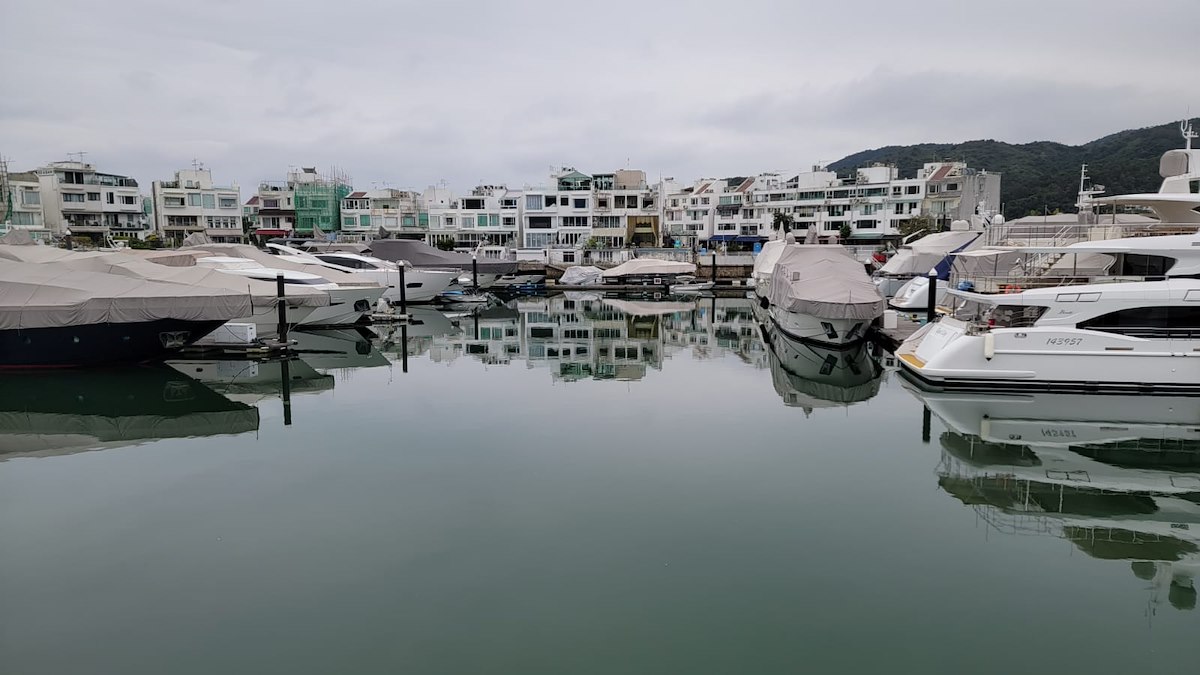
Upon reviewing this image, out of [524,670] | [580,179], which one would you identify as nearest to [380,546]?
[524,670]

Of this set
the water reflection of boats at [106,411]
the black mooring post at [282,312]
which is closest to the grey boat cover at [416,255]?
the black mooring post at [282,312]

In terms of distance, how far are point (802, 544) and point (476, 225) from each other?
231ft

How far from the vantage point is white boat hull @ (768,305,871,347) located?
27.4 meters

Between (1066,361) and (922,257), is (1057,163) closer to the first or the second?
(922,257)

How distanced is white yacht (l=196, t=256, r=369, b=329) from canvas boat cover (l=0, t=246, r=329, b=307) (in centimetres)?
214

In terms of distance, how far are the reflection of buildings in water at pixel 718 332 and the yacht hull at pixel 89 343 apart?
1737cm

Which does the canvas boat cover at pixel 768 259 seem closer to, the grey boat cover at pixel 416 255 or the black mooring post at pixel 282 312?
the grey boat cover at pixel 416 255

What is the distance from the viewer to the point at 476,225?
77.8 meters

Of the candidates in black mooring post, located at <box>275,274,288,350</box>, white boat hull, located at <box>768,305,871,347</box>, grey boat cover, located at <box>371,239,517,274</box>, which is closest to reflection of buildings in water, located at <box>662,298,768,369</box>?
white boat hull, located at <box>768,305,871,347</box>

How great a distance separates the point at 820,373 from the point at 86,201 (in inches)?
2741

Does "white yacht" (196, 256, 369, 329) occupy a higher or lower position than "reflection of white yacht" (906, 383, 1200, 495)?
higher

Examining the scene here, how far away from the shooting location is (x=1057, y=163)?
107 m

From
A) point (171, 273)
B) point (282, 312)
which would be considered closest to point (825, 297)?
point (282, 312)

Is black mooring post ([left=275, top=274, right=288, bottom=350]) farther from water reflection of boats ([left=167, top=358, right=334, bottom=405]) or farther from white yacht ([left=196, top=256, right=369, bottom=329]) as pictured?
white yacht ([left=196, top=256, right=369, bottom=329])
